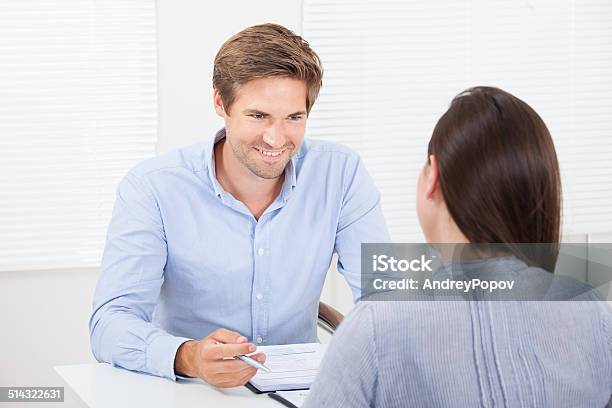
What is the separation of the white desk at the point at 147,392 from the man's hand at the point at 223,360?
0.03 meters

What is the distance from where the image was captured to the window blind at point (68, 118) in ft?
10.8

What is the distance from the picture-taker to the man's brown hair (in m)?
2.18

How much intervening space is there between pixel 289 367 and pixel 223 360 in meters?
0.21

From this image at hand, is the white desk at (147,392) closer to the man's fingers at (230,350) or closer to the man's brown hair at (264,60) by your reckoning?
the man's fingers at (230,350)

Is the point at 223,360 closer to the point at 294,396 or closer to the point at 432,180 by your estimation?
the point at 294,396

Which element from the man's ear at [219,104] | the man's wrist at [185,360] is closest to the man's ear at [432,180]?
the man's wrist at [185,360]

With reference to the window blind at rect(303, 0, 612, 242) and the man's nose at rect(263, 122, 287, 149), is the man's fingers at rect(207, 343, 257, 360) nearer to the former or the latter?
the man's nose at rect(263, 122, 287, 149)

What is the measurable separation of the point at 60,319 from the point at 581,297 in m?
2.58

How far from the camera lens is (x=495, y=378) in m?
1.22

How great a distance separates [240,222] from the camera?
224 cm

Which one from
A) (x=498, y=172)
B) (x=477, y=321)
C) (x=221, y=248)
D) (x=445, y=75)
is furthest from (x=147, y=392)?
(x=445, y=75)

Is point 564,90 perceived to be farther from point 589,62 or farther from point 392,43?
point 392,43

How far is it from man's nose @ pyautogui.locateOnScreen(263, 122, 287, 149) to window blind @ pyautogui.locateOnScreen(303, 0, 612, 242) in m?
1.45

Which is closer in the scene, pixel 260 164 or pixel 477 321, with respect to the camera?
pixel 477 321
